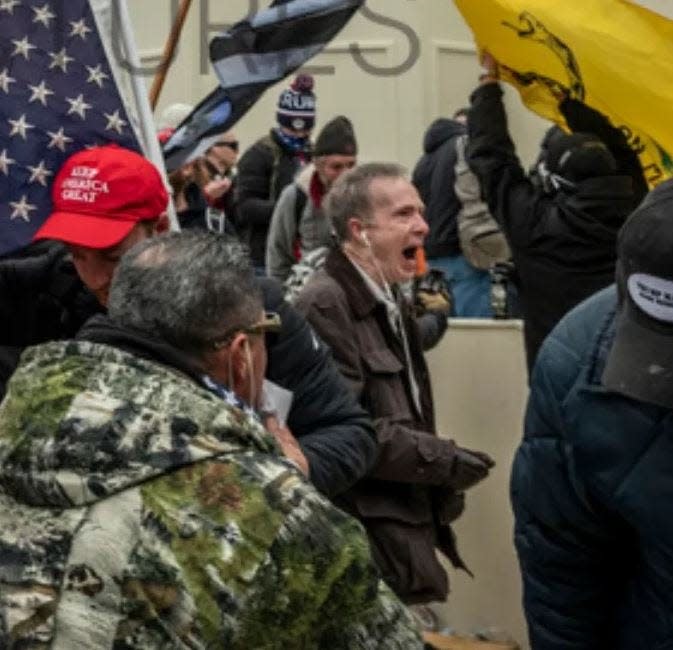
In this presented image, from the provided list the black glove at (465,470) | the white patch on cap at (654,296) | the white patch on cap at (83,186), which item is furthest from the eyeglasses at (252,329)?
the black glove at (465,470)

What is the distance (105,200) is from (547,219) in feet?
8.57

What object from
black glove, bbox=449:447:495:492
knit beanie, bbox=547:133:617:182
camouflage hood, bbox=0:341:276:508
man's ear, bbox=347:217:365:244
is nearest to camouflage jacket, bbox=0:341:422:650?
camouflage hood, bbox=0:341:276:508

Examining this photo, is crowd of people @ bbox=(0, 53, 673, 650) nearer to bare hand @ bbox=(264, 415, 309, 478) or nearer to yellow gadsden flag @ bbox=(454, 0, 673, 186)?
bare hand @ bbox=(264, 415, 309, 478)

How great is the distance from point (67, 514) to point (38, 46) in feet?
9.92

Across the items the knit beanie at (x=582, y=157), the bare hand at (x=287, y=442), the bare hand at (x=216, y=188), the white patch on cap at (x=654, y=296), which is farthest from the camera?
the bare hand at (x=216, y=188)

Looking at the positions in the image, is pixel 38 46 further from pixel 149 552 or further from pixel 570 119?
pixel 149 552

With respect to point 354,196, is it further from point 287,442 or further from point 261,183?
point 261,183

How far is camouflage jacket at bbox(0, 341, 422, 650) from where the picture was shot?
3.62 metres

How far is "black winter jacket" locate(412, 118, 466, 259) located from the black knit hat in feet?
5.28

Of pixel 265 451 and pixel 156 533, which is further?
pixel 265 451

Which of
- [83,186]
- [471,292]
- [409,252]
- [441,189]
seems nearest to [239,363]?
[83,186]

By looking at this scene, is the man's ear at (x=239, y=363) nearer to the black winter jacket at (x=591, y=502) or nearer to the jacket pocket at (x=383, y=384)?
the black winter jacket at (x=591, y=502)

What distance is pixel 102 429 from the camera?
143 inches

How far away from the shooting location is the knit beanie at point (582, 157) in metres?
7.63
